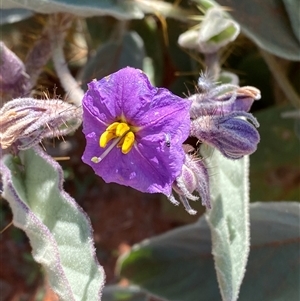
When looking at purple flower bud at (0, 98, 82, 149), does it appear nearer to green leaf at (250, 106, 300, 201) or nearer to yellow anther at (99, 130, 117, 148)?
yellow anther at (99, 130, 117, 148)

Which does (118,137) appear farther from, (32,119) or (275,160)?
(275,160)

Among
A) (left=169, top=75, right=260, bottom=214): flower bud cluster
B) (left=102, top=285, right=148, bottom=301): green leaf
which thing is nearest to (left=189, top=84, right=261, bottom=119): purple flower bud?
(left=169, top=75, right=260, bottom=214): flower bud cluster

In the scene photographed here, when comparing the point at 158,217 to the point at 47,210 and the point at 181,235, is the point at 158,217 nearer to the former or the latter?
the point at 181,235

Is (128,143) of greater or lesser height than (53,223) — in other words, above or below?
above

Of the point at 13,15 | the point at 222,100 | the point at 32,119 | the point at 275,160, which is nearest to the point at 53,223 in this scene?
the point at 32,119

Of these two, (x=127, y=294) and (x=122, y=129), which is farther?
(x=127, y=294)

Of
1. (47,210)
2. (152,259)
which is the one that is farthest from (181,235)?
(47,210)

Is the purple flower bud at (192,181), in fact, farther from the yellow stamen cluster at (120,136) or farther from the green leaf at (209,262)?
the green leaf at (209,262)
